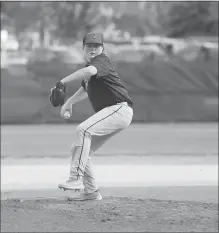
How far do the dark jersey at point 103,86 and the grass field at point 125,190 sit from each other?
854 millimetres

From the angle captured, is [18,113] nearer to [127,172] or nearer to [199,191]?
[127,172]

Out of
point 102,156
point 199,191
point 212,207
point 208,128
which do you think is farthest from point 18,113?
point 212,207

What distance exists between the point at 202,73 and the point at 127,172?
9527mm

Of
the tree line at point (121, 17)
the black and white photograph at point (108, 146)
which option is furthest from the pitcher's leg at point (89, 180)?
the tree line at point (121, 17)

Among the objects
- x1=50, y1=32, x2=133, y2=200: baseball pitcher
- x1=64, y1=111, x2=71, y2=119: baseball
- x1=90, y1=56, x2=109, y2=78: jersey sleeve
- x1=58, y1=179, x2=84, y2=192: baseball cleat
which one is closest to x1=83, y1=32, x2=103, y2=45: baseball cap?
x1=50, y1=32, x2=133, y2=200: baseball pitcher

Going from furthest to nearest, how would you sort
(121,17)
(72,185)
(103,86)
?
1. (121,17)
2. (72,185)
3. (103,86)

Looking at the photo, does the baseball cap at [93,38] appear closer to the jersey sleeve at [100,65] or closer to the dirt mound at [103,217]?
the jersey sleeve at [100,65]

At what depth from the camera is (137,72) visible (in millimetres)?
20375

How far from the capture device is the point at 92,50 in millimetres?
3520

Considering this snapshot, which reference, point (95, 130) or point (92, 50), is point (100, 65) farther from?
point (95, 130)

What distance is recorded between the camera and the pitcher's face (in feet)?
11.5

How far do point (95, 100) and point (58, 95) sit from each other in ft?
0.56

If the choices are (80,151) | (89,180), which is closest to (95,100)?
(80,151)

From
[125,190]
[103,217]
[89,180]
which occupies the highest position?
[89,180]
